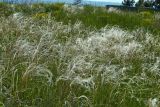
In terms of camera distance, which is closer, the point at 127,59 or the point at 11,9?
the point at 127,59

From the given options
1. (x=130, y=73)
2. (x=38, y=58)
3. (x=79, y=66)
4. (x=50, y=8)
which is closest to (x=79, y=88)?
(x=79, y=66)

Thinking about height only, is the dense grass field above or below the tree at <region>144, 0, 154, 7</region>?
above

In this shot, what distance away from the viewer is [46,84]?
5.02 meters

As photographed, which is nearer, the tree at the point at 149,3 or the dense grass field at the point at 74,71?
the dense grass field at the point at 74,71

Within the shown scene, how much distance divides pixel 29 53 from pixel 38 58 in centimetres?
36

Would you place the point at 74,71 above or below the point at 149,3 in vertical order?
above

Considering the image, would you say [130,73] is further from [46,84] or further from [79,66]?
[46,84]

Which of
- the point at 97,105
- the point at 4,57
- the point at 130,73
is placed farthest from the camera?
the point at 130,73

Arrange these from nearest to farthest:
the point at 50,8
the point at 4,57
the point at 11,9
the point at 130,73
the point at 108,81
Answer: the point at 108,81 < the point at 4,57 < the point at 130,73 < the point at 11,9 < the point at 50,8

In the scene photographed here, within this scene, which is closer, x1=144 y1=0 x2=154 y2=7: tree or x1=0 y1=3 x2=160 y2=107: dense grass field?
x1=0 y1=3 x2=160 y2=107: dense grass field

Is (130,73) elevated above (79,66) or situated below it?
below

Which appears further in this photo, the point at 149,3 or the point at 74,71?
the point at 149,3

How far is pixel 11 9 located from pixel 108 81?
7774 mm

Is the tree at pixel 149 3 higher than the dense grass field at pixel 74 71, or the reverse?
the dense grass field at pixel 74 71
